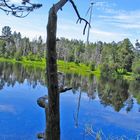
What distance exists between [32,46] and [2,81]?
106 metres

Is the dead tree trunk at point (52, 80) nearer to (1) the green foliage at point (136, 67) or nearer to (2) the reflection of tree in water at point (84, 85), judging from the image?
(2) the reflection of tree in water at point (84, 85)

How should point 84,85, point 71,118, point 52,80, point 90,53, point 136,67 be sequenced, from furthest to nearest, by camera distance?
1. point 90,53
2. point 136,67
3. point 84,85
4. point 71,118
5. point 52,80

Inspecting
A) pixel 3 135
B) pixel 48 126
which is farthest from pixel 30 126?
pixel 48 126

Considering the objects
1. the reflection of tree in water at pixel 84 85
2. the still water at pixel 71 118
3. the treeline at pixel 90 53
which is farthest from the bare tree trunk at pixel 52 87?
the treeline at pixel 90 53

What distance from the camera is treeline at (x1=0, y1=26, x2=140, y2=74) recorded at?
388 ft

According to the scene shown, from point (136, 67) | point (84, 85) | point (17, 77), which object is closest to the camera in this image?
point (84, 85)

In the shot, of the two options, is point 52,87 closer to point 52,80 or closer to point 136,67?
point 52,80

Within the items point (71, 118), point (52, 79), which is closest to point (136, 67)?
point (71, 118)

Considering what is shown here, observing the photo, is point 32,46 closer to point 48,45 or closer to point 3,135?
point 3,135

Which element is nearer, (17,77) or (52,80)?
(52,80)

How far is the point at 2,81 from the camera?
61.8 metres

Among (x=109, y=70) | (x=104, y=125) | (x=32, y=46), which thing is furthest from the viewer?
(x=32, y=46)

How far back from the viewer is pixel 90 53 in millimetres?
153875

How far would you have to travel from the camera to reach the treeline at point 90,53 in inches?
4656
